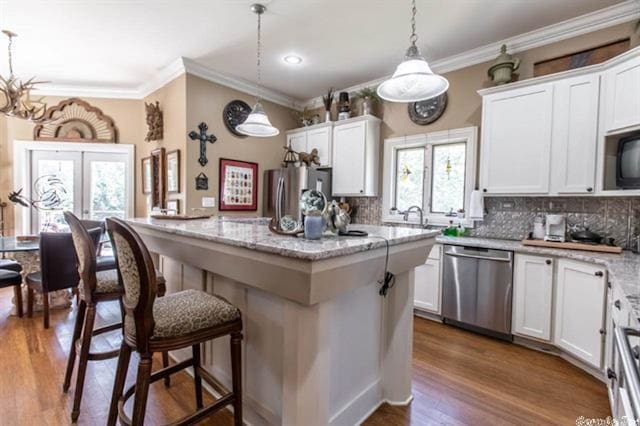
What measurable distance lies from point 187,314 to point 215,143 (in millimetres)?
3087

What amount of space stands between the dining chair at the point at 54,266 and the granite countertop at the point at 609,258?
3617 millimetres

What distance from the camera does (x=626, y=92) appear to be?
2.28 metres

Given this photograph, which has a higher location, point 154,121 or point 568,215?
point 154,121

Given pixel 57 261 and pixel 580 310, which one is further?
pixel 57 261

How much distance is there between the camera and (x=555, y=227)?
9.27 ft

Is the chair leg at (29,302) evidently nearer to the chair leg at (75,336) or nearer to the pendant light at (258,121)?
the chair leg at (75,336)

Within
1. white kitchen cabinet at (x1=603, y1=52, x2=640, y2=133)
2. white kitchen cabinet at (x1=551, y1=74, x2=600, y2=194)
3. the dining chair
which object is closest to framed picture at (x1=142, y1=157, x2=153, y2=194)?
the dining chair

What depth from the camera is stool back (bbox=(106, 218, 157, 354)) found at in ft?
3.94

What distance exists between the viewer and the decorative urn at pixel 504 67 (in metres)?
3.00

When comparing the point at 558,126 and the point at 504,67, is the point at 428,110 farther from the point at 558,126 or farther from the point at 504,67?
the point at 558,126

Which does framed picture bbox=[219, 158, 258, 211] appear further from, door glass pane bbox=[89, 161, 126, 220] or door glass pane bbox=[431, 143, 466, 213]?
door glass pane bbox=[431, 143, 466, 213]

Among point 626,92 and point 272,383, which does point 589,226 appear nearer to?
point 626,92

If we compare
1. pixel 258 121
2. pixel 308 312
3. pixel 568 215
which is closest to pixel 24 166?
pixel 258 121

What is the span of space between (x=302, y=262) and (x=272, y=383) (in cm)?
83
